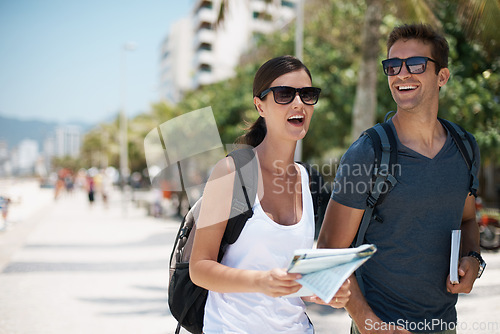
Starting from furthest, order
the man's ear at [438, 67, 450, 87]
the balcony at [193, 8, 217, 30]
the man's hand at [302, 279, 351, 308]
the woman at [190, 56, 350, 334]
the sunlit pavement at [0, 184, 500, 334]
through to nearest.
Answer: the balcony at [193, 8, 217, 30]
the sunlit pavement at [0, 184, 500, 334]
the man's ear at [438, 67, 450, 87]
the woman at [190, 56, 350, 334]
the man's hand at [302, 279, 351, 308]

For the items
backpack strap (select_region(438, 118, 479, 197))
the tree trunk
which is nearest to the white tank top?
backpack strap (select_region(438, 118, 479, 197))

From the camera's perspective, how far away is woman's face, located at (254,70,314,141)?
6.25ft

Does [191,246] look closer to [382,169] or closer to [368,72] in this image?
[382,169]

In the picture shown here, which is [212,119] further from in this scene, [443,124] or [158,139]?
[443,124]

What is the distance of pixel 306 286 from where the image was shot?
55.1 inches

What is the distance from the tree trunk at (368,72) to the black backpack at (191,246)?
6.74 meters

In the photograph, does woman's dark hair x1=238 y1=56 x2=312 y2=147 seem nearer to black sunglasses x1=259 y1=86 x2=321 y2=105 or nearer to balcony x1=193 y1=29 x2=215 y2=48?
black sunglasses x1=259 y1=86 x2=321 y2=105

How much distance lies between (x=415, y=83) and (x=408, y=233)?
64 cm

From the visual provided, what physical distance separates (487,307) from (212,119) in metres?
5.18

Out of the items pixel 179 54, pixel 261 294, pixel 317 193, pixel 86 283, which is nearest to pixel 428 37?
pixel 317 193

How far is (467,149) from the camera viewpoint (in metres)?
2.01

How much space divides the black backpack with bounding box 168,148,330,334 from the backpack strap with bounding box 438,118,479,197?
619 millimetres

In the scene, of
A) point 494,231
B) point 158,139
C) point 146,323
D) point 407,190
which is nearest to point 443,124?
point 407,190

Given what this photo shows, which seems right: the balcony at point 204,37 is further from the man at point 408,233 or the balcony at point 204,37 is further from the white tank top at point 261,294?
the white tank top at point 261,294
